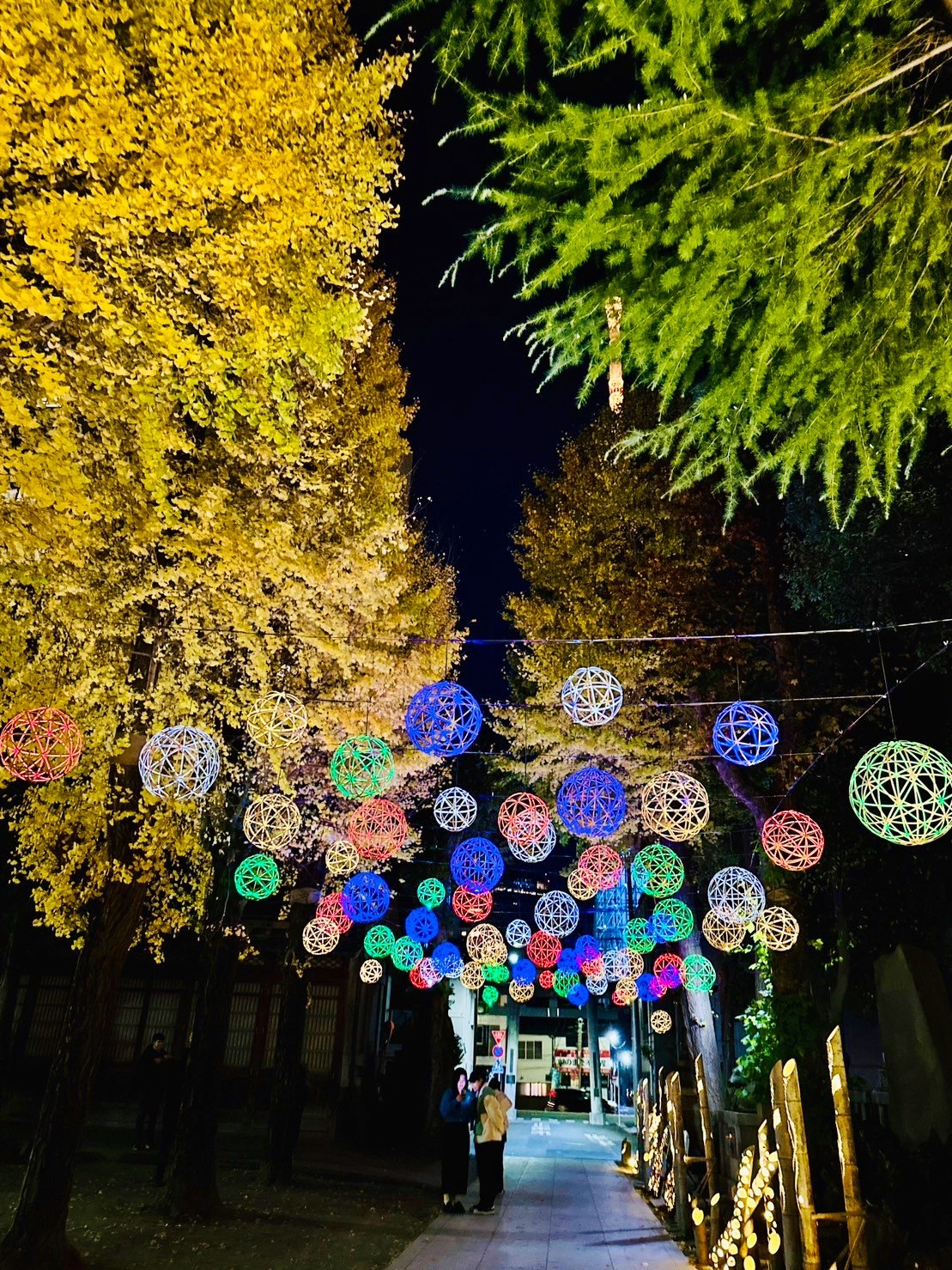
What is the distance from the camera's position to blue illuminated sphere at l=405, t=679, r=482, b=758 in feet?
25.7

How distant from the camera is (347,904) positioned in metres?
12.0

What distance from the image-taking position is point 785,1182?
211 inches

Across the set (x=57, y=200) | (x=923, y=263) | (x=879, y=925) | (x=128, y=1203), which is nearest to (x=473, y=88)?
(x=923, y=263)

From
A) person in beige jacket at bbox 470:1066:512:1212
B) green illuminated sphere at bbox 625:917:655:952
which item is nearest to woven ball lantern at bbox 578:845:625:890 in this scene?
green illuminated sphere at bbox 625:917:655:952

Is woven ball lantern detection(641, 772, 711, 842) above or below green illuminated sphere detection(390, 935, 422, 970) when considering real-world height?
above

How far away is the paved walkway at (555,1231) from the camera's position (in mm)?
7715

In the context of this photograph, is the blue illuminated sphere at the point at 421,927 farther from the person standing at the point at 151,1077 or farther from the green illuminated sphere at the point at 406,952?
the person standing at the point at 151,1077

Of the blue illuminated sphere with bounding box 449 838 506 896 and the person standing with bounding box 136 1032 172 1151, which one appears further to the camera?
the person standing with bounding box 136 1032 172 1151

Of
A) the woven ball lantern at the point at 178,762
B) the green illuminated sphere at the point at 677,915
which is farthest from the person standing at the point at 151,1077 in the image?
the green illuminated sphere at the point at 677,915

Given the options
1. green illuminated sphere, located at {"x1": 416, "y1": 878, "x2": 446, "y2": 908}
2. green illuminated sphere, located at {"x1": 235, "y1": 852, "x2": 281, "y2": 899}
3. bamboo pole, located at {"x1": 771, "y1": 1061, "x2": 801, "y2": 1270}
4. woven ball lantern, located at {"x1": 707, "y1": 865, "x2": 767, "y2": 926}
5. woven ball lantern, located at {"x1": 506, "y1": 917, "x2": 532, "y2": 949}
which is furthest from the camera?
woven ball lantern, located at {"x1": 506, "y1": 917, "x2": 532, "y2": 949}

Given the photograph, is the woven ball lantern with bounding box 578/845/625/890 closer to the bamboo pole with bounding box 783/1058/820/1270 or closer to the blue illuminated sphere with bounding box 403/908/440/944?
the blue illuminated sphere with bounding box 403/908/440/944

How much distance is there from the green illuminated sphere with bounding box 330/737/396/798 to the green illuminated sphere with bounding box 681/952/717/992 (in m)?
8.22

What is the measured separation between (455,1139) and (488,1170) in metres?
0.59

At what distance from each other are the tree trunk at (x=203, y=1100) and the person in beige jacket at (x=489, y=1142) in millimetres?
3480
